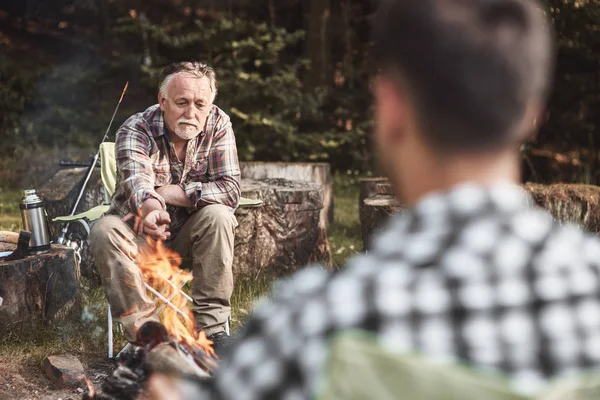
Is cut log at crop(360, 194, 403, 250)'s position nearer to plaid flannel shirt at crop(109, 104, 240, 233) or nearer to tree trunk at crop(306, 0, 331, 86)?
plaid flannel shirt at crop(109, 104, 240, 233)

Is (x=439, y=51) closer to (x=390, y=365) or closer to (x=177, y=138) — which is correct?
(x=390, y=365)

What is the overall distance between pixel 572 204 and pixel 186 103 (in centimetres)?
301

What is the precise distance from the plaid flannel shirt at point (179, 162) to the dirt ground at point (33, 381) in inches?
31.2

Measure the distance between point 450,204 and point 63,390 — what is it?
2.87 meters

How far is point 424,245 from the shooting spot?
1.05m

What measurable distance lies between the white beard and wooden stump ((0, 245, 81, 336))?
0.98 meters

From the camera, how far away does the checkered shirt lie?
1.02m

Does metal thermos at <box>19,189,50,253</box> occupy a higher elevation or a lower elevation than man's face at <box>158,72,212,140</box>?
lower

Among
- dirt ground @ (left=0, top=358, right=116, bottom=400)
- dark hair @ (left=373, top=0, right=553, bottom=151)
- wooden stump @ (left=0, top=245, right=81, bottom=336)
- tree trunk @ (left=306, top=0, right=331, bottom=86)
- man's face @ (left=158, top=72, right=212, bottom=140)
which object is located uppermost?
tree trunk @ (left=306, top=0, right=331, bottom=86)

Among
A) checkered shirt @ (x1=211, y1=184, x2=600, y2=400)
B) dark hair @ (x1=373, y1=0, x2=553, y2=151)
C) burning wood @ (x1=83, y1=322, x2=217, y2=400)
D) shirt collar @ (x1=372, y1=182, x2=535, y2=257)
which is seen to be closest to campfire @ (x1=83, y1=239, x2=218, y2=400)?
burning wood @ (x1=83, y1=322, x2=217, y2=400)

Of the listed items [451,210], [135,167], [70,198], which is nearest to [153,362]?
[451,210]

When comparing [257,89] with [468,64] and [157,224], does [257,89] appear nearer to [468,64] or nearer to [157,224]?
[157,224]

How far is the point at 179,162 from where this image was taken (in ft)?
13.0

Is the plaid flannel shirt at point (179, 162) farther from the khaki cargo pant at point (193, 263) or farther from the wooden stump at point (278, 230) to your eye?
the wooden stump at point (278, 230)
